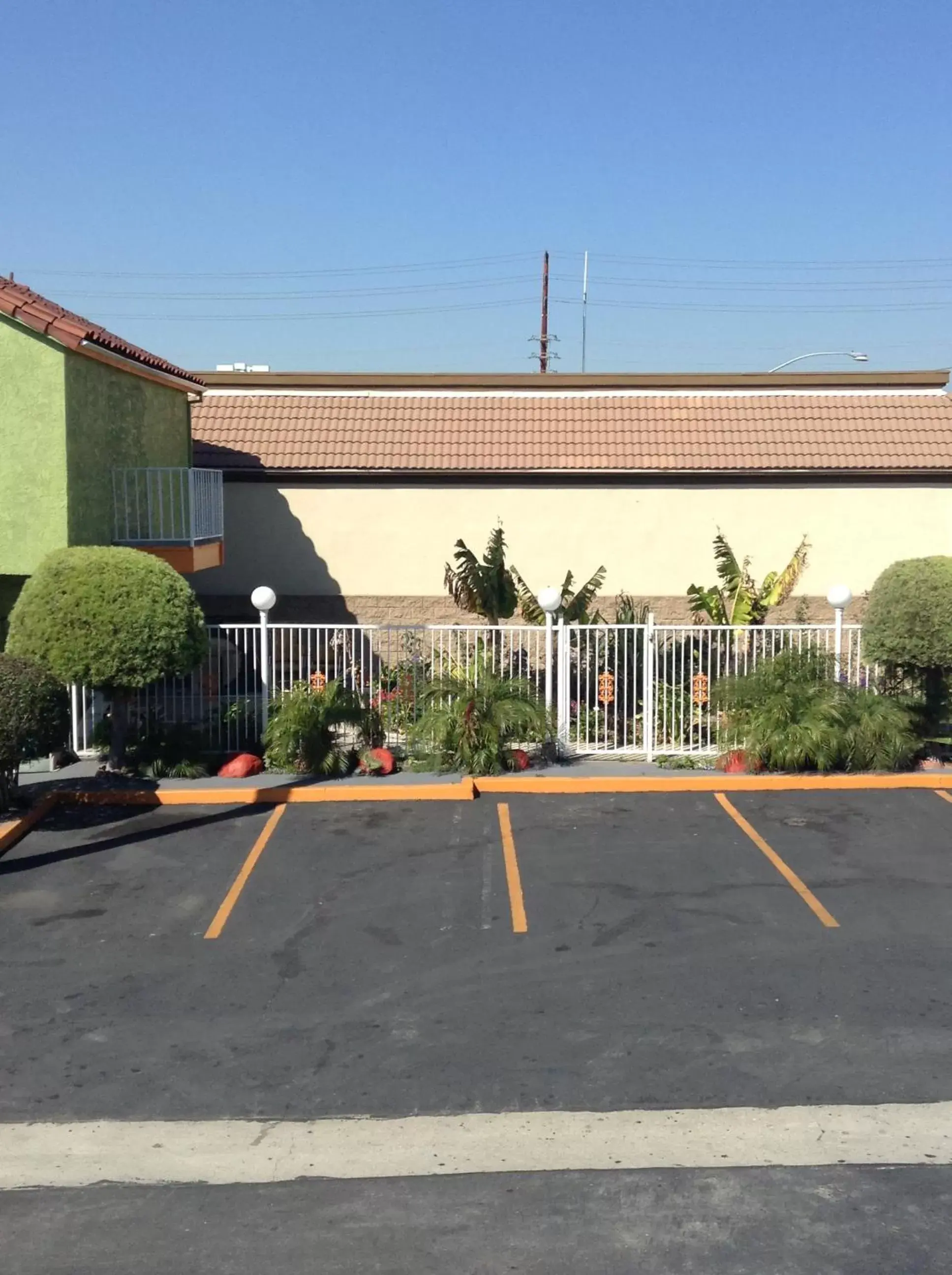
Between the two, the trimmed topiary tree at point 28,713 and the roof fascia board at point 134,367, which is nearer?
the trimmed topiary tree at point 28,713

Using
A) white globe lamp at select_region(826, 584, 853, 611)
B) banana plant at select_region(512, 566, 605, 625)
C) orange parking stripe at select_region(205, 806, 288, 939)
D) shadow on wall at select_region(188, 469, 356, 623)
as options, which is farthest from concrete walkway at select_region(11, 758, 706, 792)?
shadow on wall at select_region(188, 469, 356, 623)

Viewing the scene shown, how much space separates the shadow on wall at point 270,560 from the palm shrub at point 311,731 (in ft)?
22.4

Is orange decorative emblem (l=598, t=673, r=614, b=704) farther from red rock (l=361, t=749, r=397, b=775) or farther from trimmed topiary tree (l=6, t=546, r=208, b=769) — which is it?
trimmed topiary tree (l=6, t=546, r=208, b=769)

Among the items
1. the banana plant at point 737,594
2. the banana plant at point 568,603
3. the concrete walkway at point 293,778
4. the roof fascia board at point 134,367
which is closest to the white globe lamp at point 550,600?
the concrete walkway at point 293,778

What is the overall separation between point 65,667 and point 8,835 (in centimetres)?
167

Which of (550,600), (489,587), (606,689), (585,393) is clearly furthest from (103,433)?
(585,393)

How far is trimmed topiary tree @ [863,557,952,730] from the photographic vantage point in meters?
13.8

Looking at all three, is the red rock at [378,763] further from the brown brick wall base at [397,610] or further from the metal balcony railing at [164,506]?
the brown brick wall base at [397,610]

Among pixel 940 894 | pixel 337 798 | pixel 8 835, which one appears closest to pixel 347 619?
pixel 337 798

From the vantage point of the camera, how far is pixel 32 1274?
17.8ft

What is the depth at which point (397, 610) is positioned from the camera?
69.3 feet

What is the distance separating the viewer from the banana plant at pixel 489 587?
1834 centimetres

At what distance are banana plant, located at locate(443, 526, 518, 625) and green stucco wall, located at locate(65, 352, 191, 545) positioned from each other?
182 inches

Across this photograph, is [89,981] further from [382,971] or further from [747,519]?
[747,519]
